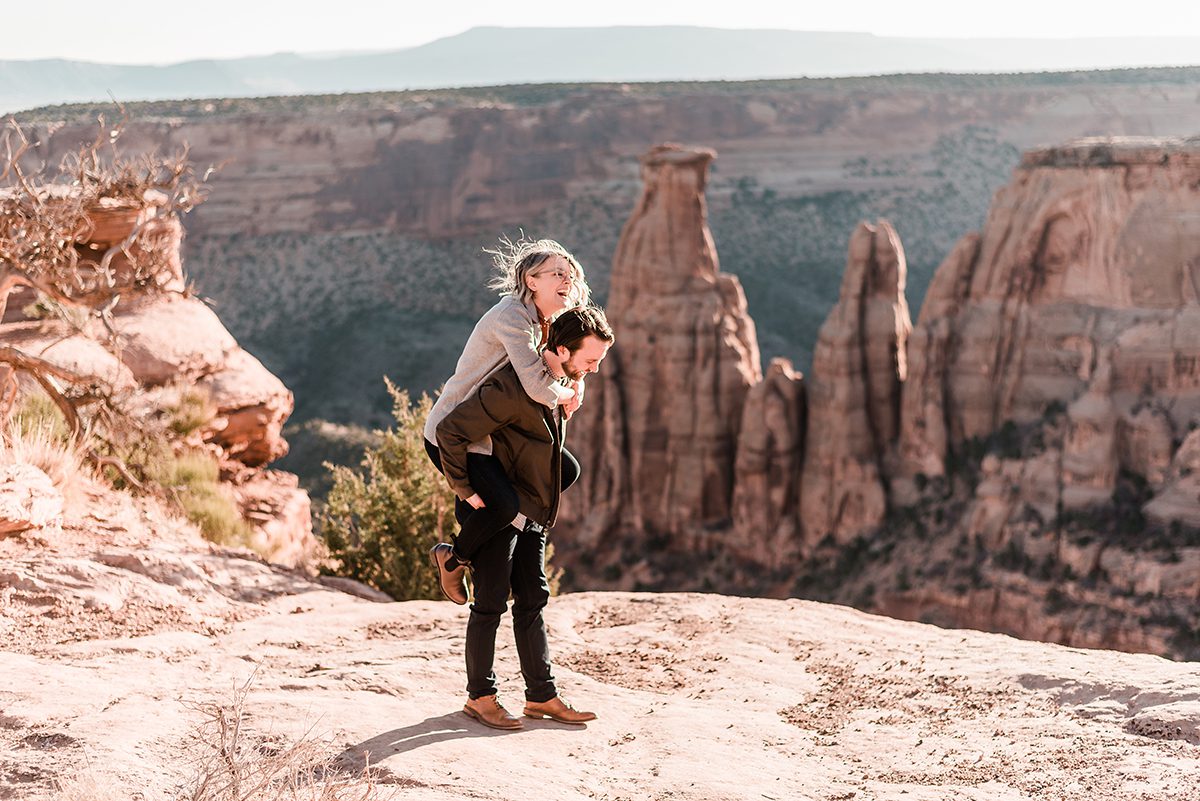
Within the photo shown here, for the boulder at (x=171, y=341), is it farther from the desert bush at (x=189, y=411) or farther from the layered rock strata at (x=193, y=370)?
the desert bush at (x=189, y=411)

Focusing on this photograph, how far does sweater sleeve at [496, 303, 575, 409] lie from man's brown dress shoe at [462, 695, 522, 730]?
1.40 metres

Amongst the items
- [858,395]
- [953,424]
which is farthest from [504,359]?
[953,424]

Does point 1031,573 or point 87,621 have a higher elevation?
point 87,621

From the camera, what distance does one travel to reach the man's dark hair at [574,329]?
5281 mm

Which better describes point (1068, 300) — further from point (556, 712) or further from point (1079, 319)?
point (556, 712)

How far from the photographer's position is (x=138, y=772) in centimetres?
418

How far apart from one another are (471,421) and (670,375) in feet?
82.5

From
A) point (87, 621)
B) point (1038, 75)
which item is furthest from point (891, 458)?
point (1038, 75)

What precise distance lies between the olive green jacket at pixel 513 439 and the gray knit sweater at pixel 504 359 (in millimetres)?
61

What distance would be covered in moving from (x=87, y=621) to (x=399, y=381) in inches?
2022

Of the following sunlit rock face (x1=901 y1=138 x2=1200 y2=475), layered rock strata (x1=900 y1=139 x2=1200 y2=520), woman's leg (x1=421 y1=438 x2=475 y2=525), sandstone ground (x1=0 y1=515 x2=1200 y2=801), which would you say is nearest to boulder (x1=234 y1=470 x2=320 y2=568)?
sandstone ground (x1=0 y1=515 x2=1200 y2=801)

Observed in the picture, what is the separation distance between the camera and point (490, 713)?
533 centimetres

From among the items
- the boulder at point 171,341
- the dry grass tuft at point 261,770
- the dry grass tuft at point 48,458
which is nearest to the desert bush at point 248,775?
the dry grass tuft at point 261,770

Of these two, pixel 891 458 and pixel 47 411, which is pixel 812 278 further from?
pixel 47 411
